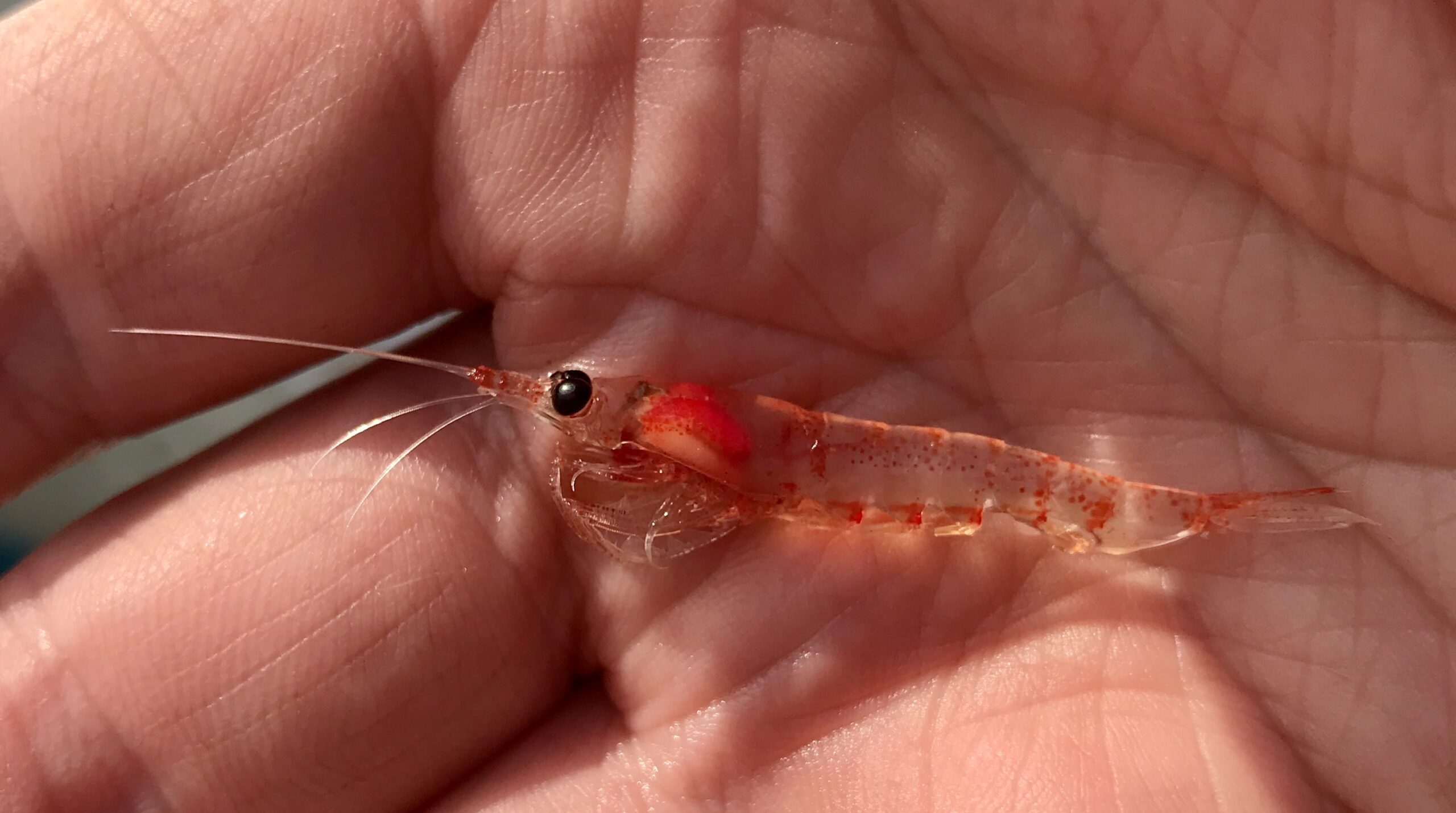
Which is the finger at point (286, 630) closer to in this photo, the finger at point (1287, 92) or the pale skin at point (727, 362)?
the pale skin at point (727, 362)

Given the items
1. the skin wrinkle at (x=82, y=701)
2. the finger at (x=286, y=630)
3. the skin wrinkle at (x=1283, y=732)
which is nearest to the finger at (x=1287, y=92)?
the skin wrinkle at (x=1283, y=732)

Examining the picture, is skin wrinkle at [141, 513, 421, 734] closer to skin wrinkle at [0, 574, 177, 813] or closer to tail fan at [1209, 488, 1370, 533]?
skin wrinkle at [0, 574, 177, 813]

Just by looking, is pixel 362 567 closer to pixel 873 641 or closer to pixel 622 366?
pixel 622 366

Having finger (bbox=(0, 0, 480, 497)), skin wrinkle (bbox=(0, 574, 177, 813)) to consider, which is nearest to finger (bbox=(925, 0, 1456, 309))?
finger (bbox=(0, 0, 480, 497))

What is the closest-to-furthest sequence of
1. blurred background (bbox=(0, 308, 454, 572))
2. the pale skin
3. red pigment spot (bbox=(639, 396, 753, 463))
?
the pale skin → red pigment spot (bbox=(639, 396, 753, 463)) → blurred background (bbox=(0, 308, 454, 572))

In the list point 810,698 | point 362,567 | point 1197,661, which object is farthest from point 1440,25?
point 362,567

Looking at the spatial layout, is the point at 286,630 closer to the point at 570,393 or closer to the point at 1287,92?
the point at 570,393
